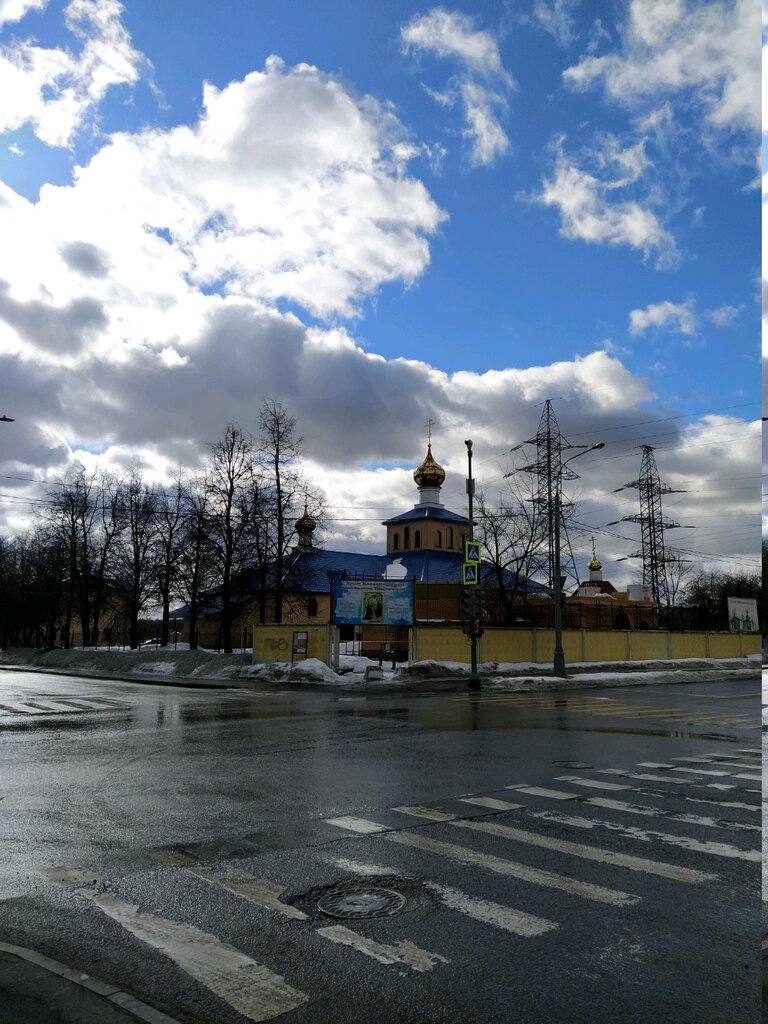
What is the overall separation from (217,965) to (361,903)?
1144 millimetres

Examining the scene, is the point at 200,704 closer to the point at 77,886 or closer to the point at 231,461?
the point at 77,886

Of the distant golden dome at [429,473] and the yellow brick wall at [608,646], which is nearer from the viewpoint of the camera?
the yellow brick wall at [608,646]

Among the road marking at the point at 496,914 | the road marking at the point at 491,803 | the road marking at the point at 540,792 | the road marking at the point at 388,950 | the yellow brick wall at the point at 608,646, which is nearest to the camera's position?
the road marking at the point at 388,950

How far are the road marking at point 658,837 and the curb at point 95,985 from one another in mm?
4335

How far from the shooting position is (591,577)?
9950 cm

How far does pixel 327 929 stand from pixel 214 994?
0.92 m

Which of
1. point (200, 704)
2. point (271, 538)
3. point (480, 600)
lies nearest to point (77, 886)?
point (200, 704)

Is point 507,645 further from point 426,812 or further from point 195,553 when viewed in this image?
point 426,812

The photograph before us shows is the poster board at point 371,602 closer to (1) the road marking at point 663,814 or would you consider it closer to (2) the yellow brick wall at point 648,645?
(2) the yellow brick wall at point 648,645

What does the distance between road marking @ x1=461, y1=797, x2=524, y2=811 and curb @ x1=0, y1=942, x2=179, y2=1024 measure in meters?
4.57

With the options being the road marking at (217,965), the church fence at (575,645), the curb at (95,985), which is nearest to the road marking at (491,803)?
the road marking at (217,965)

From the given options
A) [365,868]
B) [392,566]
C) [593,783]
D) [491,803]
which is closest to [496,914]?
[365,868]

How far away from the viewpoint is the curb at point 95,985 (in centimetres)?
353

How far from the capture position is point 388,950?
4281 mm
